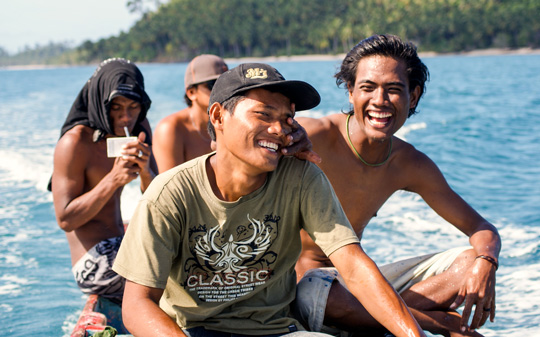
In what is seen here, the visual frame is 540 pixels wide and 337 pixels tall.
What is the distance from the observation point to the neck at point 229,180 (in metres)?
2.44

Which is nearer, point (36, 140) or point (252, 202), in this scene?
point (252, 202)

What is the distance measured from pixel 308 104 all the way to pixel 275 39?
9451 cm

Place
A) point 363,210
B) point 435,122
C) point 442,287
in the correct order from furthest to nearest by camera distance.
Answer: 1. point 435,122
2. point 363,210
3. point 442,287

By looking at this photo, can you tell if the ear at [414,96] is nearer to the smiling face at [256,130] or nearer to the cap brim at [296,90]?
the cap brim at [296,90]

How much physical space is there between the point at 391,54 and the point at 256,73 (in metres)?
1.30

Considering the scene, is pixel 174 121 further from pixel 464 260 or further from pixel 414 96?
pixel 464 260

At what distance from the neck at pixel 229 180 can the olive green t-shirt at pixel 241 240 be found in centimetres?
4

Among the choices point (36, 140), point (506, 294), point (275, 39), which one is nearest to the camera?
point (506, 294)

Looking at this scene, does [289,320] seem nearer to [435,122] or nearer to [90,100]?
[90,100]

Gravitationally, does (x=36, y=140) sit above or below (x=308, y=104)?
below

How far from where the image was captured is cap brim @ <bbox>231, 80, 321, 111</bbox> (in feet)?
7.51

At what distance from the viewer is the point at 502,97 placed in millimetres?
22000

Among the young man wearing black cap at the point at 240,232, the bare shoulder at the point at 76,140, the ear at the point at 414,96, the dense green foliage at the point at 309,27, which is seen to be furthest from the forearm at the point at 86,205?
the dense green foliage at the point at 309,27

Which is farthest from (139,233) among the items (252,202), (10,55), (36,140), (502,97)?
(10,55)
